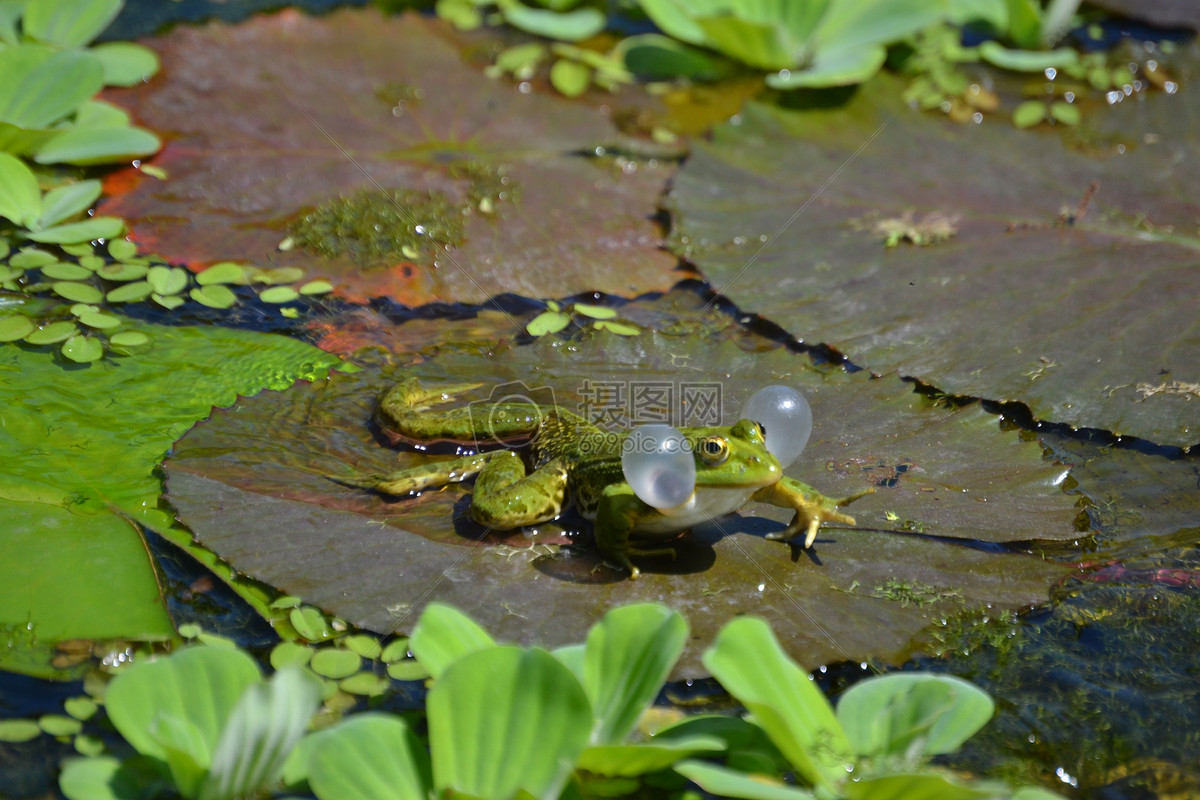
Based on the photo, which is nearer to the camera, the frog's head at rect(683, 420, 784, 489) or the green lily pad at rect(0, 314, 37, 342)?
the frog's head at rect(683, 420, 784, 489)

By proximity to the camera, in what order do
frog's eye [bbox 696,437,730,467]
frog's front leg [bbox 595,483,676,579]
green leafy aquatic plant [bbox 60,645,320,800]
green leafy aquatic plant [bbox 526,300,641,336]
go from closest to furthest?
green leafy aquatic plant [bbox 60,645,320,800] < frog's eye [bbox 696,437,730,467] < frog's front leg [bbox 595,483,676,579] < green leafy aquatic plant [bbox 526,300,641,336]

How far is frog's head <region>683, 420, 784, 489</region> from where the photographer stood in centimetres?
267

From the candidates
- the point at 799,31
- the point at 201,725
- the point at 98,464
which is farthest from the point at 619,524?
the point at 799,31

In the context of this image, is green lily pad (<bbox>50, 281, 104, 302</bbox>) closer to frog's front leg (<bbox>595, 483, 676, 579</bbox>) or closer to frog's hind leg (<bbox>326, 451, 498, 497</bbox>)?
frog's hind leg (<bbox>326, 451, 498, 497</bbox>)

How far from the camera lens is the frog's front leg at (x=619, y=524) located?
2781 mm

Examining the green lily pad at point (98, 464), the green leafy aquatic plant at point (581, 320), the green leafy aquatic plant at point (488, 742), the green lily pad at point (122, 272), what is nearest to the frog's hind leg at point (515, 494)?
the green lily pad at point (98, 464)

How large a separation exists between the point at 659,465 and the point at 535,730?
0.85 metres

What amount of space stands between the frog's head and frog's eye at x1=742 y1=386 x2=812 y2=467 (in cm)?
5

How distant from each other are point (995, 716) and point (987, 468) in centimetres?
93

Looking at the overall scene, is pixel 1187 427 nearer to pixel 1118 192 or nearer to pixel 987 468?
pixel 987 468

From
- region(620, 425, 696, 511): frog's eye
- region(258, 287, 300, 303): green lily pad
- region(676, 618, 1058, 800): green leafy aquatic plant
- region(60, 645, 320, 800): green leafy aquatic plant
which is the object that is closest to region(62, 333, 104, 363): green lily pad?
region(258, 287, 300, 303): green lily pad

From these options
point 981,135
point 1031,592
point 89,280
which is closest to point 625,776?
point 1031,592

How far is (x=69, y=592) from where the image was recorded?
2551 mm

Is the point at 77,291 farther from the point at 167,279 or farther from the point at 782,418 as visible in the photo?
the point at 782,418
